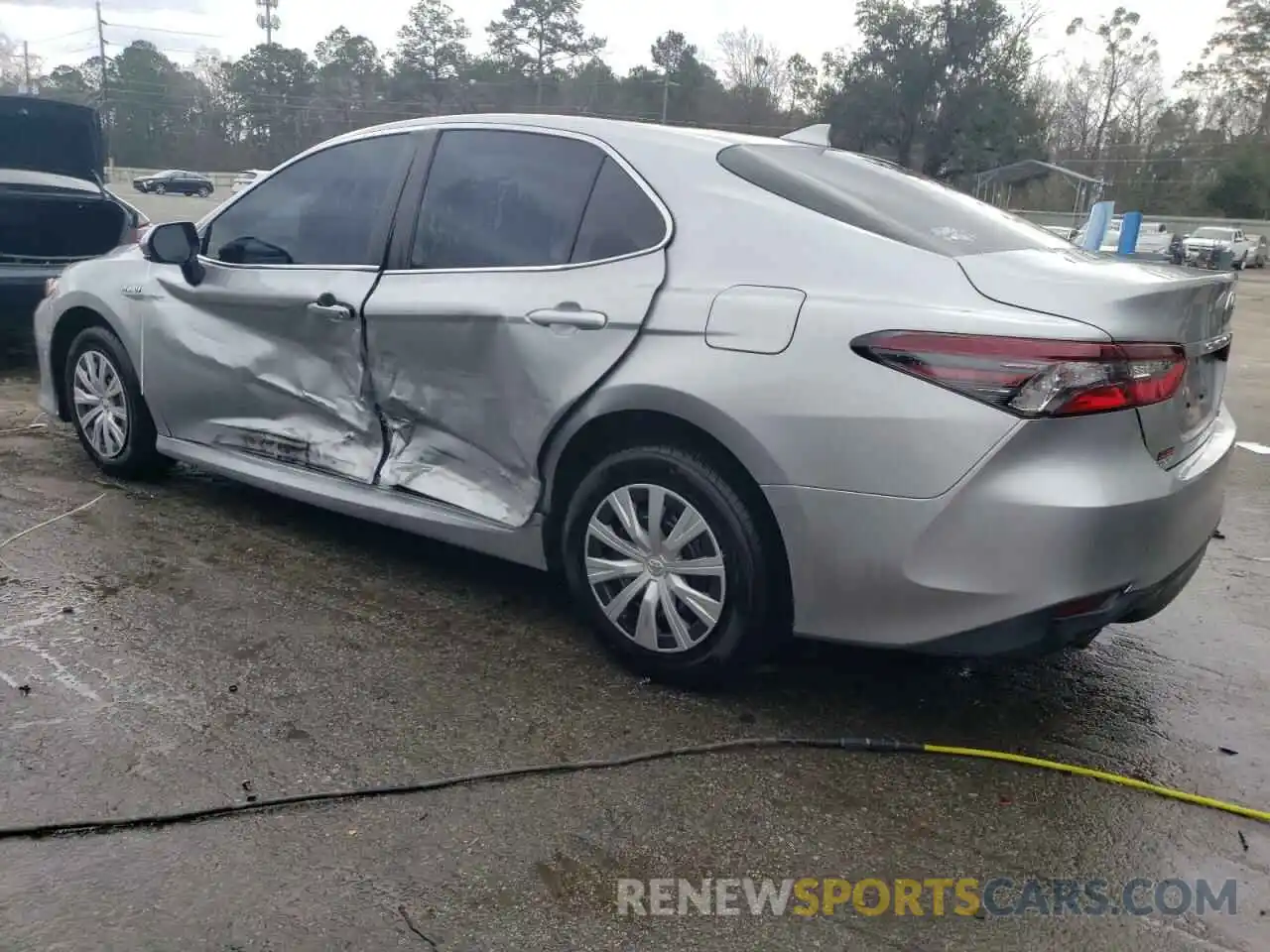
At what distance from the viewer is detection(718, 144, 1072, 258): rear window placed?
9.84ft

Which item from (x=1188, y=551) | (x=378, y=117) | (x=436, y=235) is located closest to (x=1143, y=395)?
(x=1188, y=551)

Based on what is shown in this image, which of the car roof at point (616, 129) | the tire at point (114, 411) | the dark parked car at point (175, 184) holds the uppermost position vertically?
the car roof at point (616, 129)

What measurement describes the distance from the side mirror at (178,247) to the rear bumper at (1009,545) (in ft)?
9.20

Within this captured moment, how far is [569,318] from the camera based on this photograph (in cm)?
323

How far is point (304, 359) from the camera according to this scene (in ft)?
13.2

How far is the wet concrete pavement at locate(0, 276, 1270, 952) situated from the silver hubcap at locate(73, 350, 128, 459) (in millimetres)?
858

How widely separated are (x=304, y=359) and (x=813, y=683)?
2.17 metres

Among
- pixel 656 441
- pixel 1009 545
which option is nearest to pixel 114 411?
pixel 656 441

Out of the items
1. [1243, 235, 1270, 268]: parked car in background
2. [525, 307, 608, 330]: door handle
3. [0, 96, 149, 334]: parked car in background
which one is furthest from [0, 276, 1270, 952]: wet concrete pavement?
[1243, 235, 1270, 268]: parked car in background

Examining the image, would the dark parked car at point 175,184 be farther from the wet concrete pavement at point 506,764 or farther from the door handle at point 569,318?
the door handle at point 569,318

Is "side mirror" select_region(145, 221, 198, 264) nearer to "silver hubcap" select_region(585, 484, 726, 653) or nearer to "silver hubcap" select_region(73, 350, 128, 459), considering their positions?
"silver hubcap" select_region(73, 350, 128, 459)

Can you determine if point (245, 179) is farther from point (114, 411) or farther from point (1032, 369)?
point (1032, 369)

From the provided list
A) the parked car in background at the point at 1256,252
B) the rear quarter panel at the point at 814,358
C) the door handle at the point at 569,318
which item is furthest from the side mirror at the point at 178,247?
the parked car in background at the point at 1256,252

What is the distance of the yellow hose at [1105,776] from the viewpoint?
2.70 metres
